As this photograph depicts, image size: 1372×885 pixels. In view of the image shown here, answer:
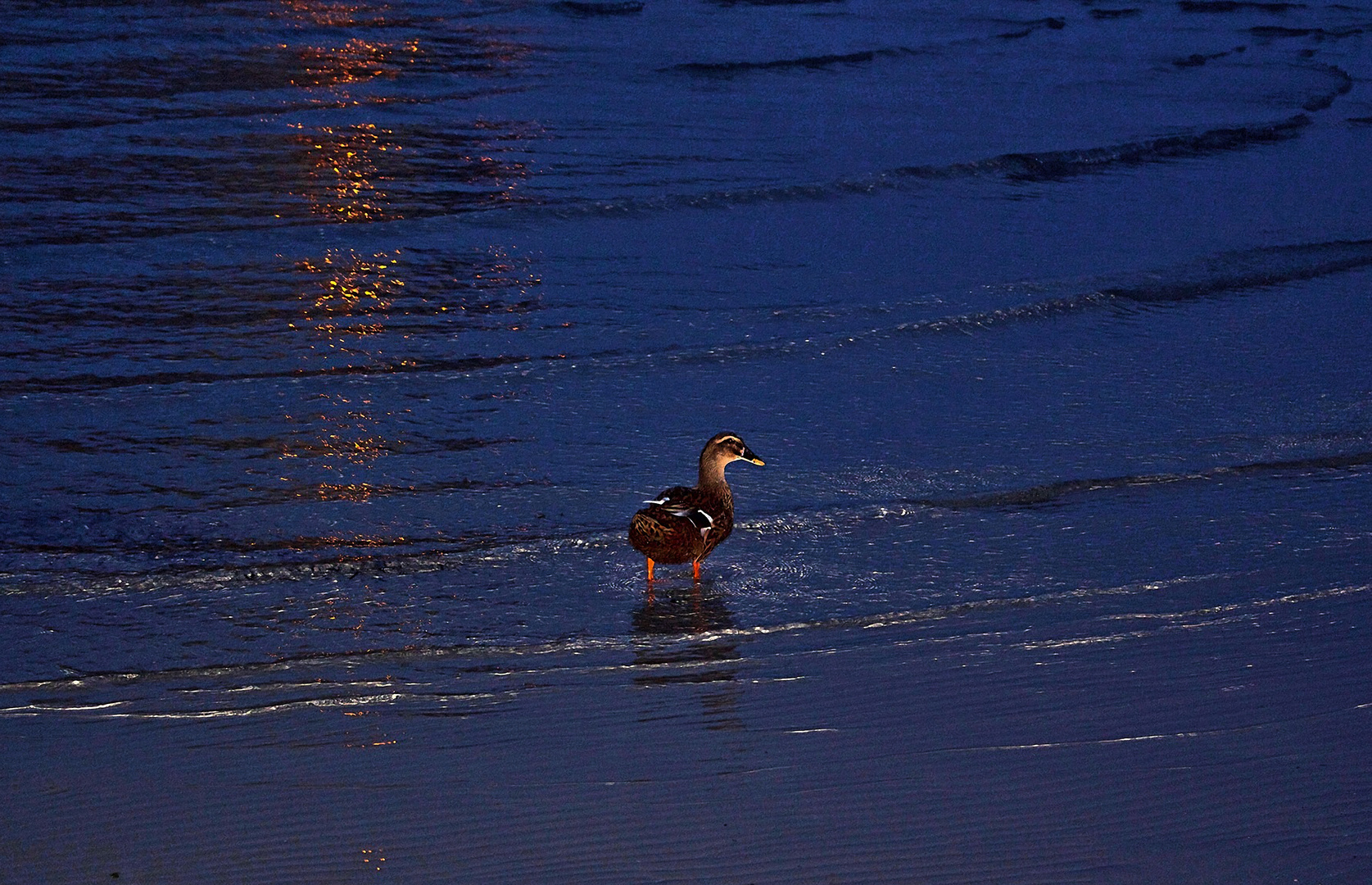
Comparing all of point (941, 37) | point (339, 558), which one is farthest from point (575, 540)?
point (941, 37)

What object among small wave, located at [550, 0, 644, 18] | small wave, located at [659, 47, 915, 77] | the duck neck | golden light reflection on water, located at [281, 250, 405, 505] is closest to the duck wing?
the duck neck

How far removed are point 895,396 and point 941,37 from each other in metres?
17.3

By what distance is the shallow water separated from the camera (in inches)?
211

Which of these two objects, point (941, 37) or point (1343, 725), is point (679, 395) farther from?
point (941, 37)

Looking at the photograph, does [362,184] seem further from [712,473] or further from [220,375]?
[712,473]

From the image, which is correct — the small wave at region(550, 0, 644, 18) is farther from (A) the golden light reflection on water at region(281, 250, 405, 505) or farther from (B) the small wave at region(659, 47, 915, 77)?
(A) the golden light reflection on water at region(281, 250, 405, 505)

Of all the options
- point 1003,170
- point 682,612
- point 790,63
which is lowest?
point 682,612

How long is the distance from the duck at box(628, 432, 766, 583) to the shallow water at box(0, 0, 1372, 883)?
22 centimetres

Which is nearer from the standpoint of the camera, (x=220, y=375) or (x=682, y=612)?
(x=682, y=612)

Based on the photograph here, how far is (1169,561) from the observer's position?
25.0 ft

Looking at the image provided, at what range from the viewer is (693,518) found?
728cm

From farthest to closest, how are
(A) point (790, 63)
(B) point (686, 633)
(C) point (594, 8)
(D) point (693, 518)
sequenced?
(C) point (594, 8)
(A) point (790, 63)
(D) point (693, 518)
(B) point (686, 633)

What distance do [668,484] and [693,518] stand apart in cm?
138

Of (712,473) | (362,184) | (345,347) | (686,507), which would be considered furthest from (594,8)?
(686,507)
